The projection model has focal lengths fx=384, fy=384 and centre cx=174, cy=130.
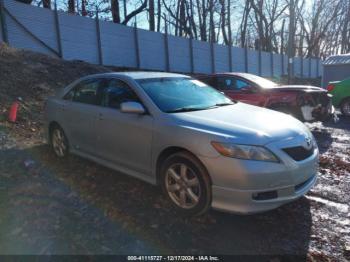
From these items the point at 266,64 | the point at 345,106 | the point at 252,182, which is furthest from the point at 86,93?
the point at 266,64

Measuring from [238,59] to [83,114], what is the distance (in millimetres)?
25099

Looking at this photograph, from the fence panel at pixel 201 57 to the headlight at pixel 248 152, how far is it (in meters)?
21.4

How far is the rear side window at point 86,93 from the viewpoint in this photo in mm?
5574

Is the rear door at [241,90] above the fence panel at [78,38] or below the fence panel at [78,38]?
below

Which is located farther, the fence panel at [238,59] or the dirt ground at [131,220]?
the fence panel at [238,59]

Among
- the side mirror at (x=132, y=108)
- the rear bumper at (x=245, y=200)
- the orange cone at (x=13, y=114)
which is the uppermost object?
the side mirror at (x=132, y=108)

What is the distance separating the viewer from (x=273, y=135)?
395 cm

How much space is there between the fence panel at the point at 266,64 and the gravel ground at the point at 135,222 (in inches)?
1128

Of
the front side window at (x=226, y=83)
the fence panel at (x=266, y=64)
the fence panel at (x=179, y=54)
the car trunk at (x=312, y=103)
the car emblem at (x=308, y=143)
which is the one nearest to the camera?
the car emblem at (x=308, y=143)

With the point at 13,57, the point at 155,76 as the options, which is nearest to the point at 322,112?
the point at 155,76

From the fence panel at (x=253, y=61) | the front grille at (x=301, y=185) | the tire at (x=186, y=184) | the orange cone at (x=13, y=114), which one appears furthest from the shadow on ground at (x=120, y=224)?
the fence panel at (x=253, y=61)

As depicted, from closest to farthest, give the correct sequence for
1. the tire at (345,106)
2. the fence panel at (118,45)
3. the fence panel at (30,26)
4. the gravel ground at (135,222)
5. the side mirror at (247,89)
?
1. the gravel ground at (135,222)
2. the side mirror at (247,89)
3. the tire at (345,106)
4. the fence panel at (30,26)
5. the fence panel at (118,45)

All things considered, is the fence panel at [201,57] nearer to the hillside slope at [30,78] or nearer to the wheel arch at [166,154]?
the hillside slope at [30,78]

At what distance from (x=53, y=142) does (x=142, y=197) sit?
8.42ft
